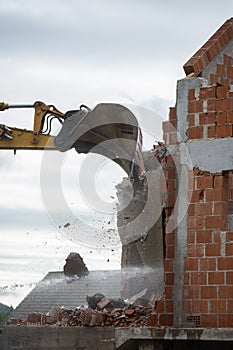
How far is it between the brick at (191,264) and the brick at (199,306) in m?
0.38

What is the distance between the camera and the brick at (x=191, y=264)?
10.1 meters

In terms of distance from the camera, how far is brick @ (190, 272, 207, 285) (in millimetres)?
10030

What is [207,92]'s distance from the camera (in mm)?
10477

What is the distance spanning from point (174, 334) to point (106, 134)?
3.63 meters

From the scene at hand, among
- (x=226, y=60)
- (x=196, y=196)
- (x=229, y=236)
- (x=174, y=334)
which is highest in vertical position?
(x=226, y=60)

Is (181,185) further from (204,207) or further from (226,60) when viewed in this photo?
(226,60)

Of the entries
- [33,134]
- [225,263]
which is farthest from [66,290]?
[225,263]

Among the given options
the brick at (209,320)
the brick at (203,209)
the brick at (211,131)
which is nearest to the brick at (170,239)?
the brick at (203,209)

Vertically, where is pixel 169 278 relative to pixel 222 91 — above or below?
below

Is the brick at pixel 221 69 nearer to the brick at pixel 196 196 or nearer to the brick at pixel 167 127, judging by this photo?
the brick at pixel 167 127

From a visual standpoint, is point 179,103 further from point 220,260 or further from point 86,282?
point 86,282

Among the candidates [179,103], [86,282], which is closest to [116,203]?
[179,103]

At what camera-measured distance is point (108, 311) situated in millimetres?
13133

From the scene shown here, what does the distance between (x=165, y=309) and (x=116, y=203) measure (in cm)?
445
